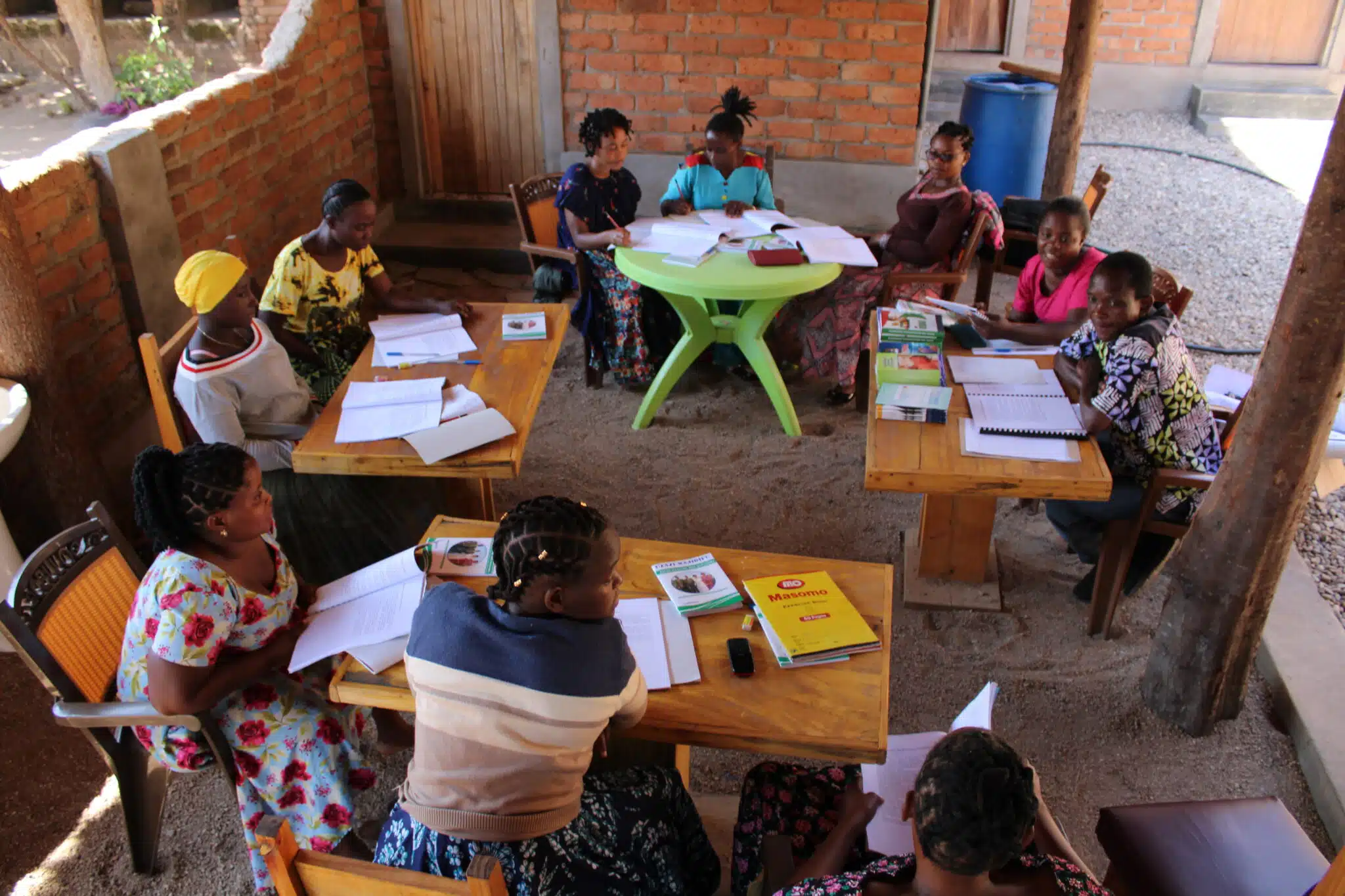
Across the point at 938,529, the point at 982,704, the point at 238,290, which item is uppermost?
the point at 238,290

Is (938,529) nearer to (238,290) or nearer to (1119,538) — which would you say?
(1119,538)

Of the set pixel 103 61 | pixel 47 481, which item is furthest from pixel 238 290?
pixel 103 61

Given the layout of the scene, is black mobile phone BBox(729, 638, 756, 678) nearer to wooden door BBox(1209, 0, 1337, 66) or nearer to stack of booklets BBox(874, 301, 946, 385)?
stack of booklets BBox(874, 301, 946, 385)

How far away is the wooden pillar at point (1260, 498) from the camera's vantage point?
8.66 feet

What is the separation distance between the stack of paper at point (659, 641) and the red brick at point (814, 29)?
15.8ft

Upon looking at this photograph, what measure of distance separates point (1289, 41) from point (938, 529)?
928cm

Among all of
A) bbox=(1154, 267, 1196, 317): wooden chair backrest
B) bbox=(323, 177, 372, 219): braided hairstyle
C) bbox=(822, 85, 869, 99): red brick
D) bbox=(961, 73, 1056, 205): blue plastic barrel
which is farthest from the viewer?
bbox=(961, 73, 1056, 205): blue plastic barrel

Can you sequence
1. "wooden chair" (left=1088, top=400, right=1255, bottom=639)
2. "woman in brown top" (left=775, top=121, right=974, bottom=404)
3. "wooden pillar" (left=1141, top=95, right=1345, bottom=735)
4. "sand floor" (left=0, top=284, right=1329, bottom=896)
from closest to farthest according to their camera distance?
"wooden pillar" (left=1141, top=95, right=1345, bottom=735)
"sand floor" (left=0, top=284, right=1329, bottom=896)
"wooden chair" (left=1088, top=400, right=1255, bottom=639)
"woman in brown top" (left=775, top=121, right=974, bottom=404)

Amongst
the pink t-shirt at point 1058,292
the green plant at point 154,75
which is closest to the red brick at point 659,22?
the pink t-shirt at point 1058,292

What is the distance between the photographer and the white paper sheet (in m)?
2.55

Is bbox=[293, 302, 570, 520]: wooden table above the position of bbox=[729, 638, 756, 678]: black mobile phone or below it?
above

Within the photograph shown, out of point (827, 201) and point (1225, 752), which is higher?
point (827, 201)

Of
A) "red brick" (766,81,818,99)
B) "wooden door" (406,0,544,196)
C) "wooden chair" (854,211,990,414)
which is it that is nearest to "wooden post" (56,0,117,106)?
"wooden door" (406,0,544,196)

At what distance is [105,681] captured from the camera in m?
2.61
